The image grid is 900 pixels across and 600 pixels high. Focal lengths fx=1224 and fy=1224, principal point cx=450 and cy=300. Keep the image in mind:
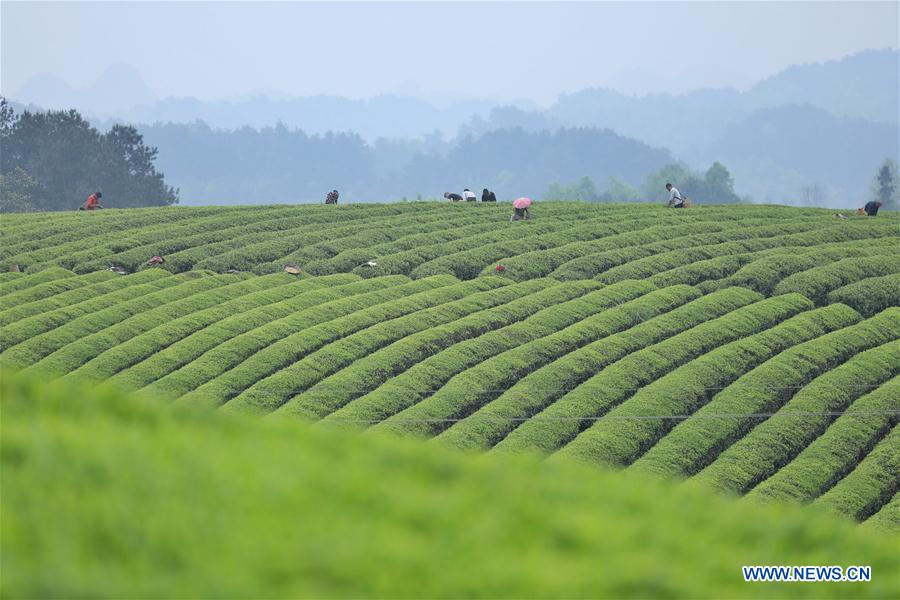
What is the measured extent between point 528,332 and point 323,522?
1904cm

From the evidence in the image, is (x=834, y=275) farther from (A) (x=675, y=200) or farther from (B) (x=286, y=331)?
(B) (x=286, y=331)

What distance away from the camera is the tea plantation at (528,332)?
19422 mm

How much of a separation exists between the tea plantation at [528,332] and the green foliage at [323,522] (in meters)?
7.67

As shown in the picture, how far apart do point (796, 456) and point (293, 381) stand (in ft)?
28.3

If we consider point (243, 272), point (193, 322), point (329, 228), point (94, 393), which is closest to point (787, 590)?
point (94, 393)

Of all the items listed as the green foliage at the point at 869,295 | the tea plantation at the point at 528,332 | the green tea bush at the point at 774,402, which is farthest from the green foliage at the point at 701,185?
the green tea bush at the point at 774,402

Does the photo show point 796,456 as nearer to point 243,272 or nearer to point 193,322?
point 193,322

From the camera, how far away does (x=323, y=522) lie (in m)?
5.44

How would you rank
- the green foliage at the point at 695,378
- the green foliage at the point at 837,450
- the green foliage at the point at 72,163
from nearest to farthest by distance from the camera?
the green foliage at the point at 837,450 < the green foliage at the point at 695,378 < the green foliage at the point at 72,163

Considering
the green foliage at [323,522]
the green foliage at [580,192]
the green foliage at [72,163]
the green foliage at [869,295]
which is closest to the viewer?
the green foliage at [323,522]

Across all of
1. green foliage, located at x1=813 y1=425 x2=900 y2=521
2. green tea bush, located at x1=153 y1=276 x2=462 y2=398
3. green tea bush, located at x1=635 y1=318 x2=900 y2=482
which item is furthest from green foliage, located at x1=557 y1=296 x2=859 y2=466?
green tea bush, located at x1=153 y1=276 x2=462 y2=398

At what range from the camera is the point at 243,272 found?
99.5 ft

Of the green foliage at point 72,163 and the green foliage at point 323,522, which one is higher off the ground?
the green foliage at point 72,163

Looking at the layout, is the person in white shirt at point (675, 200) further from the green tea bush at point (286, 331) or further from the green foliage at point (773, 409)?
the green foliage at point (773, 409)
